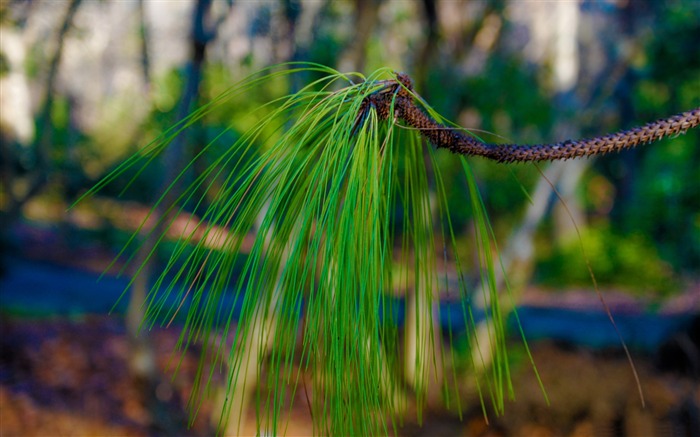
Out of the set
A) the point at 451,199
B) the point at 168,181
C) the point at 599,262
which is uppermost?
the point at 451,199

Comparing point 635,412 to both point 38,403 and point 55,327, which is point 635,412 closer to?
point 38,403

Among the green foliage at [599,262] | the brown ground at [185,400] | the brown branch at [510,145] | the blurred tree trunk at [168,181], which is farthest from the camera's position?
the green foliage at [599,262]

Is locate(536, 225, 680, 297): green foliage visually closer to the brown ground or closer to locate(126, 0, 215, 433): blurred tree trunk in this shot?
the brown ground

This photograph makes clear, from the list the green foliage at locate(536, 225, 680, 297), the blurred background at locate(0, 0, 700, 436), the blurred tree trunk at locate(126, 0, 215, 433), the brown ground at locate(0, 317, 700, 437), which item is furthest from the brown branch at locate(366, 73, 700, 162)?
the green foliage at locate(536, 225, 680, 297)

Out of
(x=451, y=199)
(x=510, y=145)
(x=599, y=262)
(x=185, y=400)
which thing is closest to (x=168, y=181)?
(x=185, y=400)

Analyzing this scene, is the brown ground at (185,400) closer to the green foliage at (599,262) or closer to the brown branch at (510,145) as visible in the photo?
the brown branch at (510,145)

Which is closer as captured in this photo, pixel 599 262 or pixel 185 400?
pixel 185 400

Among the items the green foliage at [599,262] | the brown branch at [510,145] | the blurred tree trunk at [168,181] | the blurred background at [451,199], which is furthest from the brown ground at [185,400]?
the green foliage at [599,262]

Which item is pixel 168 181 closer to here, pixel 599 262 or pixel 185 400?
pixel 185 400
